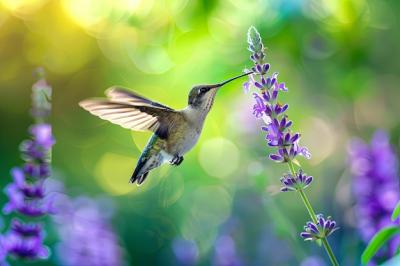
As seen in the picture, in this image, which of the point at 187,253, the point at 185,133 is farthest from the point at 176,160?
the point at 187,253

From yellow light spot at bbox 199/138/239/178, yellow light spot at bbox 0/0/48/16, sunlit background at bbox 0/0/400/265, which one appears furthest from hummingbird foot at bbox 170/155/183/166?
yellow light spot at bbox 0/0/48/16

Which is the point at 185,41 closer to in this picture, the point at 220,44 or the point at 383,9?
the point at 220,44

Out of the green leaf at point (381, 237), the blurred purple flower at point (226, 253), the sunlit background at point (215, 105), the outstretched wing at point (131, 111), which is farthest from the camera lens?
the sunlit background at point (215, 105)

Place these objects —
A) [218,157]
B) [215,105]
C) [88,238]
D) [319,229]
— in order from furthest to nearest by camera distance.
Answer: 1. [218,157]
2. [215,105]
3. [88,238]
4. [319,229]

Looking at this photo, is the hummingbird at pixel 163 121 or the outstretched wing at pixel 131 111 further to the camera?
the hummingbird at pixel 163 121

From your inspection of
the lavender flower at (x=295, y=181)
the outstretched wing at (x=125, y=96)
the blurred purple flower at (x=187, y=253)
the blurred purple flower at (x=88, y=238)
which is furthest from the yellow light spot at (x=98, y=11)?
the lavender flower at (x=295, y=181)

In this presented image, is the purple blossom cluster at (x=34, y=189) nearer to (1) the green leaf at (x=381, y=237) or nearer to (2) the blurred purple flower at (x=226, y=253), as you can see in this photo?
(2) the blurred purple flower at (x=226, y=253)

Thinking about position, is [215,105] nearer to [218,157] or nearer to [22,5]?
[218,157]
